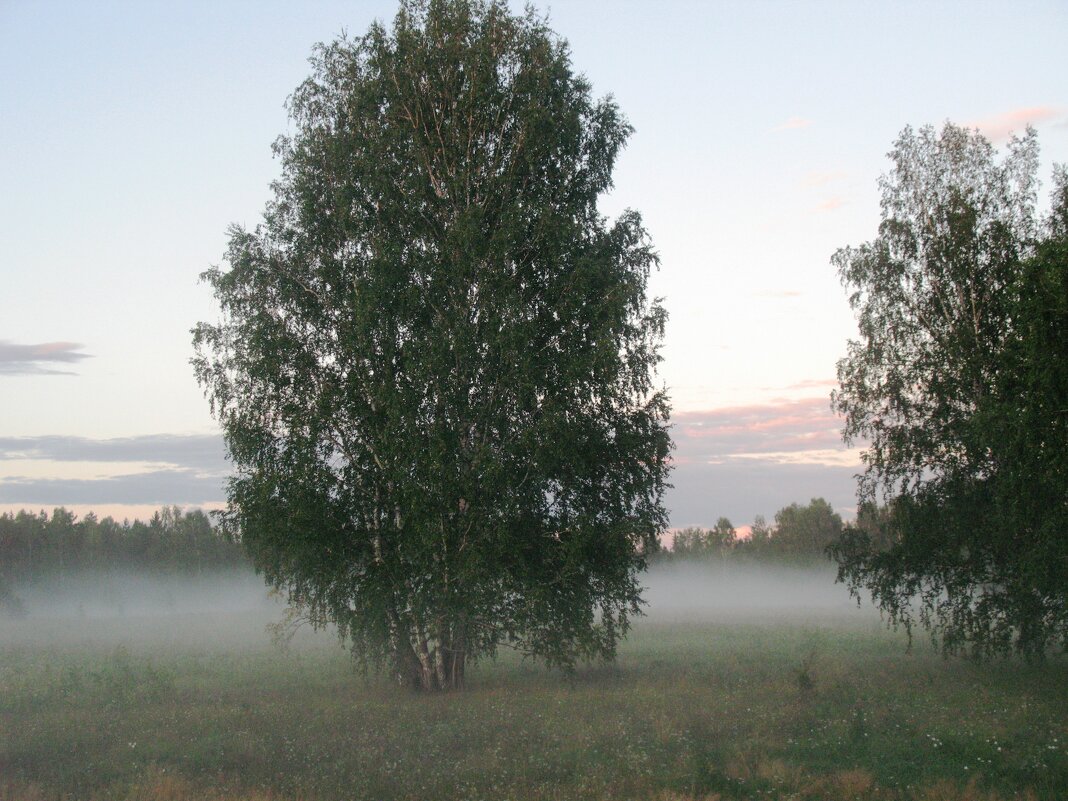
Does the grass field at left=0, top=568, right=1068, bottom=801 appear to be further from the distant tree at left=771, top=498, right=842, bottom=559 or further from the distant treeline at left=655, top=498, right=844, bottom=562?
the distant tree at left=771, top=498, right=842, bottom=559

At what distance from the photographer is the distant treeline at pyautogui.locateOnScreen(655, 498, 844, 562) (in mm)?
116562

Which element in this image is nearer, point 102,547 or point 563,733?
point 563,733

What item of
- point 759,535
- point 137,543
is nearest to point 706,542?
point 759,535

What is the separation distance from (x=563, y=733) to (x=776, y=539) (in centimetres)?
12128

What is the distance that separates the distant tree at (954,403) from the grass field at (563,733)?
77.2 inches

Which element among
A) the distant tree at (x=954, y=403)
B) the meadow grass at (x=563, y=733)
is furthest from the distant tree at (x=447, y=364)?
the distant tree at (x=954, y=403)

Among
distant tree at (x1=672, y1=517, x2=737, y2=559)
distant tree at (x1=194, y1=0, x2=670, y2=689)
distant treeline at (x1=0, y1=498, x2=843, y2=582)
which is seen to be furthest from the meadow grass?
distant tree at (x1=672, y1=517, x2=737, y2=559)

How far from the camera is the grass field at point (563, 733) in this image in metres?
12.4

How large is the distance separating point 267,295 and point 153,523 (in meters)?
105

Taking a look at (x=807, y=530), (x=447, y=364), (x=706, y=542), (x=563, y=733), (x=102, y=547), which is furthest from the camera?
(x=706, y=542)

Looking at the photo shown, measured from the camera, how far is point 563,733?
1543 centimetres

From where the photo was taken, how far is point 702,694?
18781 mm

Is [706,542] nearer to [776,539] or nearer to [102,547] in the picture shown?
[776,539]

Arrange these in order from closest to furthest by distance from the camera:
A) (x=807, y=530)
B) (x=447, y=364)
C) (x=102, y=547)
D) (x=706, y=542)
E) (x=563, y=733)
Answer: (x=563, y=733) → (x=447, y=364) → (x=102, y=547) → (x=807, y=530) → (x=706, y=542)
